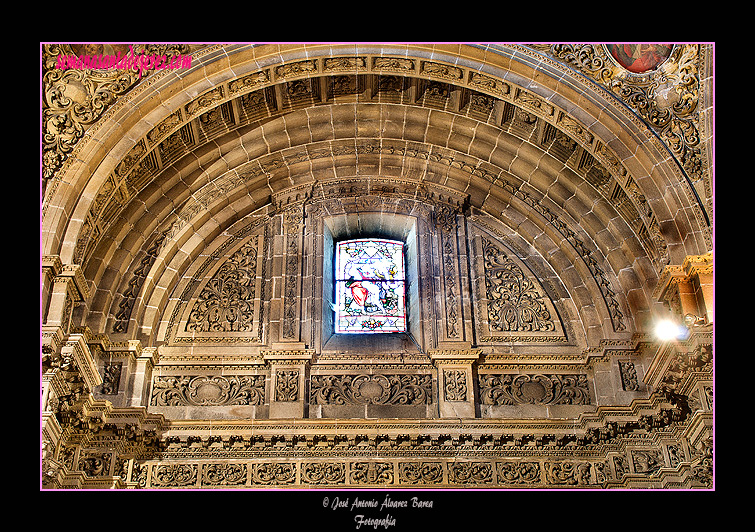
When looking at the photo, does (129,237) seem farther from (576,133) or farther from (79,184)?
(576,133)

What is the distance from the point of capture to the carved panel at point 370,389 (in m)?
13.5

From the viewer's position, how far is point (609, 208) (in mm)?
14672

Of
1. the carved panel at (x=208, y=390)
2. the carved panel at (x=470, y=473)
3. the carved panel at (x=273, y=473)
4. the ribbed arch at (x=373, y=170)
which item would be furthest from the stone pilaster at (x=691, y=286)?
the carved panel at (x=208, y=390)

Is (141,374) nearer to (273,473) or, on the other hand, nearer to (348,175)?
(273,473)

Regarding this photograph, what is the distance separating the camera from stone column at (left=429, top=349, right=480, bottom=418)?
13.4 m

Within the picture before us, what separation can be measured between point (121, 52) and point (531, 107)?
626 centimetres

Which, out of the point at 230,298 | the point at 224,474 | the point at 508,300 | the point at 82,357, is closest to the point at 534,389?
the point at 508,300

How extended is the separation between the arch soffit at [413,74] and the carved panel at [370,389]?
13.9 feet

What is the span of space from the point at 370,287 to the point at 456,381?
245 cm

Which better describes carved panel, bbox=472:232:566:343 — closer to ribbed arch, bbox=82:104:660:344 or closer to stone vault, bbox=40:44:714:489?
stone vault, bbox=40:44:714:489

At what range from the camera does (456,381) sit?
13672 millimetres

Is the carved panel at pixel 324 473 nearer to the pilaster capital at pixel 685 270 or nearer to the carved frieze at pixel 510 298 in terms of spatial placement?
the carved frieze at pixel 510 298

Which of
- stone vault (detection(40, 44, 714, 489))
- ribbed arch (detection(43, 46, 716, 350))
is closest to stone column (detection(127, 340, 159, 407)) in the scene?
stone vault (detection(40, 44, 714, 489))
